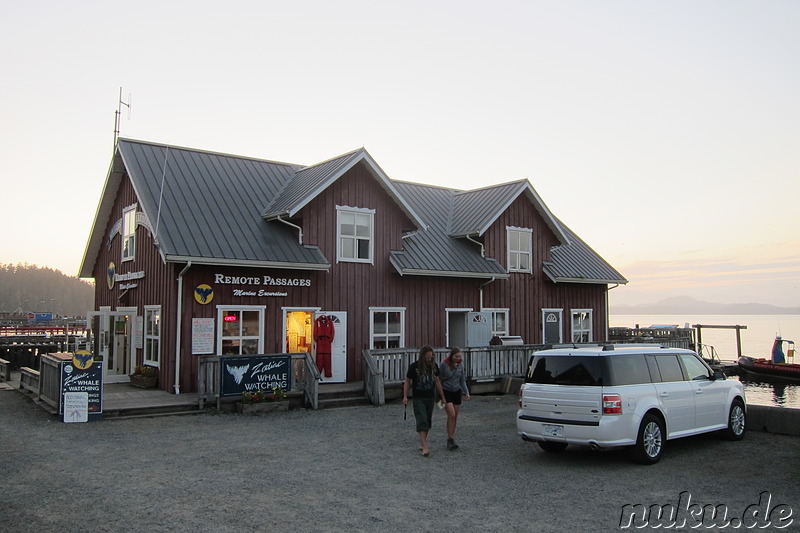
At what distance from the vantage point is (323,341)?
20.2m

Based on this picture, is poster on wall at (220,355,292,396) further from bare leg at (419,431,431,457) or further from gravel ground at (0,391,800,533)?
bare leg at (419,431,431,457)

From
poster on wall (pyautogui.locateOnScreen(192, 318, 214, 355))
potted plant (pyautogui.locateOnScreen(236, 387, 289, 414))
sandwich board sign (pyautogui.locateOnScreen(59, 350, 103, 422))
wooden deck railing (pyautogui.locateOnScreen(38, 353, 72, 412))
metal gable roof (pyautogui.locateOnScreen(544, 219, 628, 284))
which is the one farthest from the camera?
metal gable roof (pyautogui.locateOnScreen(544, 219, 628, 284))

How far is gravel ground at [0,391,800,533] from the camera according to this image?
26.0ft

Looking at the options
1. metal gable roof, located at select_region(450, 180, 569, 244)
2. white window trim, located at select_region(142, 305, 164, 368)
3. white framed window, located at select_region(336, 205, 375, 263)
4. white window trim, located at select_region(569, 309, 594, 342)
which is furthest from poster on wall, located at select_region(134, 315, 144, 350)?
white window trim, located at select_region(569, 309, 594, 342)

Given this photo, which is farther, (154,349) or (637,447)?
(154,349)

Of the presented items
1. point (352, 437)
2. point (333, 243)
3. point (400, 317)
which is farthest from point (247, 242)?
point (352, 437)

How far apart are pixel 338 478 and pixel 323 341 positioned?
10.3 meters

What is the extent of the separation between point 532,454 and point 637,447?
1.94 m

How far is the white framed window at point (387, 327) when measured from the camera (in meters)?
21.6

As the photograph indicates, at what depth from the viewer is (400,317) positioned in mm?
22234

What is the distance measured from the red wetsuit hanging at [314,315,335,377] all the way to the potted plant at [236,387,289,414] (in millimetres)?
3284

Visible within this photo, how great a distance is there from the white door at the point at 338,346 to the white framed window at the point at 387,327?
1094 millimetres

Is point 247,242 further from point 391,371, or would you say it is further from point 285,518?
point 285,518

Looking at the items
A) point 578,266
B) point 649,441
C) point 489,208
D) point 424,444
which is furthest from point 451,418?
point 578,266
